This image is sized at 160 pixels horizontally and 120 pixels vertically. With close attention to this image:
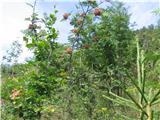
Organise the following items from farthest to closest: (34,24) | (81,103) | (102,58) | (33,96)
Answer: (102,58), (81,103), (34,24), (33,96)

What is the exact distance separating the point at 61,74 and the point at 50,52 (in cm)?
33

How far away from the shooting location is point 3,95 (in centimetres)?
539

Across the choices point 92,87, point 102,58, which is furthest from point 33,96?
point 102,58

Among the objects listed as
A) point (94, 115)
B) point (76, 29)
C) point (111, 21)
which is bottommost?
point (94, 115)

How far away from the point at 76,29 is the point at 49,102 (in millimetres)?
1103

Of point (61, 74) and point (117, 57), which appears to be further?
point (117, 57)

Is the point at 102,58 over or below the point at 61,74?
over

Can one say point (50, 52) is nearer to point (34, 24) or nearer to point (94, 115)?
point (34, 24)

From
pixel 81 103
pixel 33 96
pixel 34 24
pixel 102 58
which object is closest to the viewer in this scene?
pixel 33 96

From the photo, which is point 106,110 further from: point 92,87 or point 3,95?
point 3,95

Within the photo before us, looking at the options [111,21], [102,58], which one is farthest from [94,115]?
[111,21]

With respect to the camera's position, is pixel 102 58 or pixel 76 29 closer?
pixel 76 29

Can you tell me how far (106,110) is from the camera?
711 centimetres

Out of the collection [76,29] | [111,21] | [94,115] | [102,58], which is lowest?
[94,115]
